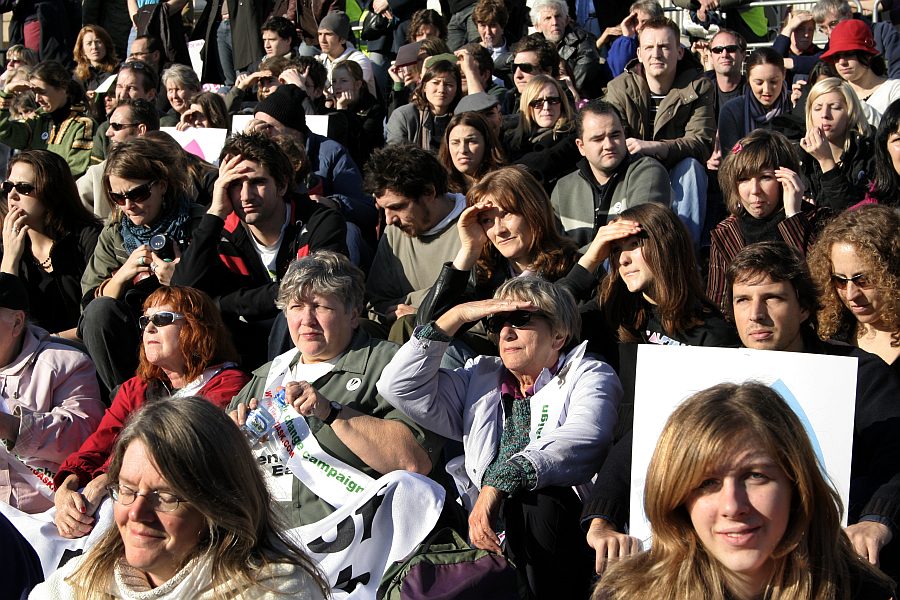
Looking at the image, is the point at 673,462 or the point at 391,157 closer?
the point at 673,462

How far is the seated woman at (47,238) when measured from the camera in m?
7.00

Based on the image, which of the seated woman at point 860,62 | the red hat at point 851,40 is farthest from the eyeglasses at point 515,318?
the red hat at point 851,40

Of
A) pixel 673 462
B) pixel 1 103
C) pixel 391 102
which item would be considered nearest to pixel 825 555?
pixel 673 462

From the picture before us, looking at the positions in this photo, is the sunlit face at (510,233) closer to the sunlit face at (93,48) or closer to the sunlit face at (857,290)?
the sunlit face at (857,290)

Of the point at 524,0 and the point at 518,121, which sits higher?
the point at 524,0

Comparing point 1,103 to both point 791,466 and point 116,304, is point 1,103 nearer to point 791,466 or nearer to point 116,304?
point 116,304

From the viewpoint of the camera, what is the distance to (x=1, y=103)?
10984 mm

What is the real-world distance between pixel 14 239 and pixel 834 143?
16.0 feet

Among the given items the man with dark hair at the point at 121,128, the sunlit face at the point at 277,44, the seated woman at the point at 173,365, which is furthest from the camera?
the sunlit face at the point at 277,44

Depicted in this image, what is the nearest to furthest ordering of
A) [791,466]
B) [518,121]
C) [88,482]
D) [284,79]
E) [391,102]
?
[791,466]
[88,482]
[518,121]
[284,79]
[391,102]

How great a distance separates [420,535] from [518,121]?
4.55m

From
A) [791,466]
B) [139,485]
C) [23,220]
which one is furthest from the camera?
[23,220]

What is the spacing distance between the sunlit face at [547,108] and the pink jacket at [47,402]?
3544 mm

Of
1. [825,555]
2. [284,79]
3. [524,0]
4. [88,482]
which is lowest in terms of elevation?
[88,482]
